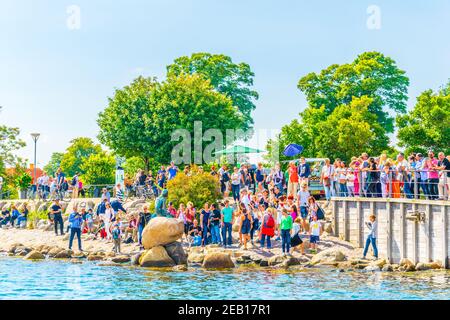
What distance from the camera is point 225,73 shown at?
7825 cm

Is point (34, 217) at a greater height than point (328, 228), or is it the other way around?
point (34, 217)

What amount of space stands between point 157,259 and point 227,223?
145 inches

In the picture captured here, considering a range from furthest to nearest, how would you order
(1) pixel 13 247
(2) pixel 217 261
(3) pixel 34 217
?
(3) pixel 34 217 → (1) pixel 13 247 → (2) pixel 217 261

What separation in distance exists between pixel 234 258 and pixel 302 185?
14.4 feet

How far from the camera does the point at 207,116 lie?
60781 millimetres

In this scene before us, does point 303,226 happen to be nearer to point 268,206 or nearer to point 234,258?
point 268,206

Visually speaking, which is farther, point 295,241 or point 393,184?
point 393,184

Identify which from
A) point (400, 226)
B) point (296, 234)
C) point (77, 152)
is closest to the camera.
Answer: point (400, 226)

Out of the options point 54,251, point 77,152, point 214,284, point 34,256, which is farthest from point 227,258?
point 77,152

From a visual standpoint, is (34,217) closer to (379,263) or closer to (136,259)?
(136,259)

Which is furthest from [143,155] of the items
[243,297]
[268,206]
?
[243,297]

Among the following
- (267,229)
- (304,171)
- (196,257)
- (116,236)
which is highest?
(304,171)

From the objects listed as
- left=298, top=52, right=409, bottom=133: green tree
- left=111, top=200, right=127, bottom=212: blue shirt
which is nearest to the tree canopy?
left=298, top=52, right=409, bottom=133: green tree

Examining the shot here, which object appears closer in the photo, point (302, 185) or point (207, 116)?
point (302, 185)
